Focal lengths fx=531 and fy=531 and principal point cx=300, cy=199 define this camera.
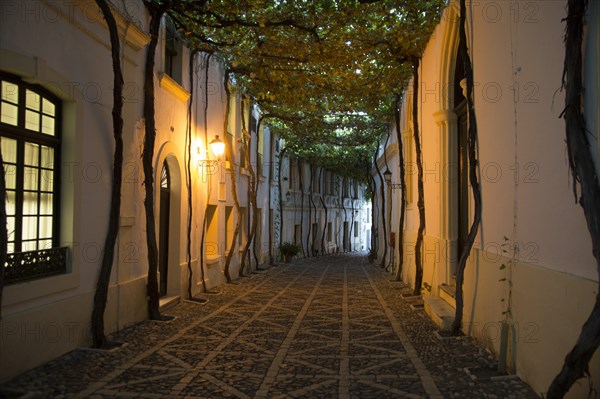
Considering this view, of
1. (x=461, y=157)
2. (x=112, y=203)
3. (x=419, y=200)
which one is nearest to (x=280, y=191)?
(x=419, y=200)

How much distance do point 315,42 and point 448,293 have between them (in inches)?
212

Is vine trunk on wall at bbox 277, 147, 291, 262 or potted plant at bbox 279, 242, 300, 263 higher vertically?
vine trunk on wall at bbox 277, 147, 291, 262

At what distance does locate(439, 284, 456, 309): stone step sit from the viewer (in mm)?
8828

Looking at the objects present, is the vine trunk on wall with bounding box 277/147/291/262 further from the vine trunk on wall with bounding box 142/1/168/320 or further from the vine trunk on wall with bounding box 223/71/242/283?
the vine trunk on wall with bounding box 142/1/168/320

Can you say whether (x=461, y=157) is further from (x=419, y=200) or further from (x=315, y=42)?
(x=315, y=42)

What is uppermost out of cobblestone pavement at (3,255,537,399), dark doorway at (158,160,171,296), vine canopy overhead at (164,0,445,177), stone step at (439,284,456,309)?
vine canopy overhead at (164,0,445,177)

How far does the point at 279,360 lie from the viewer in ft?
20.3

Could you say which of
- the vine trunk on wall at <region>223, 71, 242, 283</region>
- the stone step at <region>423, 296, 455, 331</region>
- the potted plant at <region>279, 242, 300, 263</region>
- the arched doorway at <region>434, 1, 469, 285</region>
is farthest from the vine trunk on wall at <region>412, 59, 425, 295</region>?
the potted plant at <region>279, 242, 300, 263</region>

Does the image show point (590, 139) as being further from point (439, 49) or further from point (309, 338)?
point (439, 49)

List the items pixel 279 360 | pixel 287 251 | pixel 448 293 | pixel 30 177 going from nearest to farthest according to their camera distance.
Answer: pixel 30 177, pixel 279 360, pixel 448 293, pixel 287 251

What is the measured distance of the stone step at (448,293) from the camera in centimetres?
883

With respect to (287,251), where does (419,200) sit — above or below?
above

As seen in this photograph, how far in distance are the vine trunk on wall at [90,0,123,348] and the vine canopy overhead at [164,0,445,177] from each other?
2.11 m

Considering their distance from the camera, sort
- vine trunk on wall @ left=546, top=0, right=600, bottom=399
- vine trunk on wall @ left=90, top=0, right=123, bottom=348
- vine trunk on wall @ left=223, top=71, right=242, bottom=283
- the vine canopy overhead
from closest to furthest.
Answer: vine trunk on wall @ left=546, top=0, right=600, bottom=399 < vine trunk on wall @ left=90, top=0, right=123, bottom=348 < the vine canopy overhead < vine trunk on wall @ left=223, top=71, right=242, bottom=283
